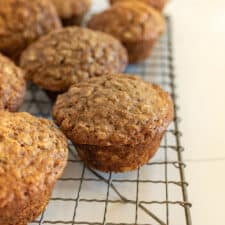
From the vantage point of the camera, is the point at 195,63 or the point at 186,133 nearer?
the point at 186,133

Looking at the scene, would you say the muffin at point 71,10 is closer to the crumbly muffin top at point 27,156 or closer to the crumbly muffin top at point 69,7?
the crumbly muffin top at point 69,7

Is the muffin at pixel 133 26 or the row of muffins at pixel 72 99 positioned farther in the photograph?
the muffin at pixel 133 26

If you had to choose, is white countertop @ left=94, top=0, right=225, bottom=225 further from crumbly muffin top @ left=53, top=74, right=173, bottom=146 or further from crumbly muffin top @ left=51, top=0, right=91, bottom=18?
crumbly muffin top @ left=51, top=0, right=91, bottom=18

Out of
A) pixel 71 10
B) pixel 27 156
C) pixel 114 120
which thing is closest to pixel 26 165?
pixel 27 156

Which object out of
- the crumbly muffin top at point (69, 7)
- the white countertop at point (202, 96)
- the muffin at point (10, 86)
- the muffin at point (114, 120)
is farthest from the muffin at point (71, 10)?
the muffin at point (114, 120)

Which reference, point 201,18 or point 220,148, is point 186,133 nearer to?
point 220,148

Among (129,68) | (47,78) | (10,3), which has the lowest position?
(129,68)

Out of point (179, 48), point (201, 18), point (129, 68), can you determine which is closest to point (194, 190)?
point (129, 68)

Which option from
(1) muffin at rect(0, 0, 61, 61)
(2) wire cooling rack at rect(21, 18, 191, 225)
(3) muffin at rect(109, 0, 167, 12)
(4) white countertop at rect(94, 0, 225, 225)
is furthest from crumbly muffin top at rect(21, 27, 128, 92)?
(3) muffin at rect(109, 0, 167, 12)
